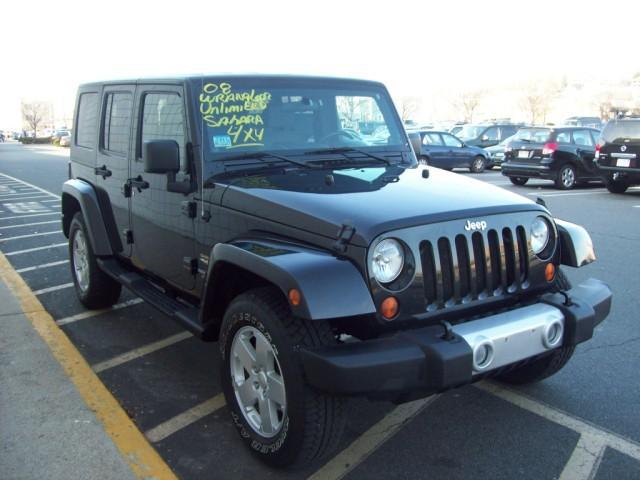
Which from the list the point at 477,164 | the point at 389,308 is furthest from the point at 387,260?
the point at 477,164

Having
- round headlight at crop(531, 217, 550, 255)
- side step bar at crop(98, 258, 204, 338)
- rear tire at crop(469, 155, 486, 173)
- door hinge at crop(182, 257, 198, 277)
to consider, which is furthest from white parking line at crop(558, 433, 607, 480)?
rear tire at crop(469, 155, 486, 173)

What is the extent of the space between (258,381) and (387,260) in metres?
0.91

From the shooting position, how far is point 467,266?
303cm

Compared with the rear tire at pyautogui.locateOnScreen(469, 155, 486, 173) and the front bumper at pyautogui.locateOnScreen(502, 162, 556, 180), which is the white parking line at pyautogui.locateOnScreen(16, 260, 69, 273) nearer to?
the front bumper at pyautogui.locateOnScreen(502, 162, 556, 180)

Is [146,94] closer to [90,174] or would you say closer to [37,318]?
[90,174]

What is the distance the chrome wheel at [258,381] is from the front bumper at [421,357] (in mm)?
347

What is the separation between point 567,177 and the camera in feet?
51.3

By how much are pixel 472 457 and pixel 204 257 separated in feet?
6.14

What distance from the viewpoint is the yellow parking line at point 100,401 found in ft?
10.3

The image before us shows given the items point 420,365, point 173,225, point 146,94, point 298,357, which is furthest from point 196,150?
point 420,365

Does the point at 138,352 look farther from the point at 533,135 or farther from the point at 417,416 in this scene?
the point at 533,135

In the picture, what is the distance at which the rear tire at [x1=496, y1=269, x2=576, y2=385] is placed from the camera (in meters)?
3.55

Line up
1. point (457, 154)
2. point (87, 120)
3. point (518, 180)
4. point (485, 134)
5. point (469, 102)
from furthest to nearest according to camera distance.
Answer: point (469, 102) → point (485, 134) → point (457, 154) → point (518, 180) → point (87, 120)

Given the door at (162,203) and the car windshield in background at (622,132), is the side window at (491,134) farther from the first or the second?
the door at (162,203)
